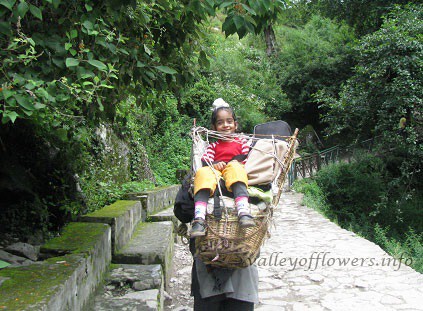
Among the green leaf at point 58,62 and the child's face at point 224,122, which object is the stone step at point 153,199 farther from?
the green leaf at point 58,62

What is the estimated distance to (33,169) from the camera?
4.09 meters

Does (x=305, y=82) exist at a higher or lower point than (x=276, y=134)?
higher

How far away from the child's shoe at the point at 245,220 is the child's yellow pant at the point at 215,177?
225mm

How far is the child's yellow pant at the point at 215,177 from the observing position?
2268mm

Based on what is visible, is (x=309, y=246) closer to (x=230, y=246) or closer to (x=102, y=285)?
(x=102, y=285)

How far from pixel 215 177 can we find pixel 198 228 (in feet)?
1.09

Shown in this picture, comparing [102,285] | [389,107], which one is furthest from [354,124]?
[102,285]

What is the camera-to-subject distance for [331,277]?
498 cm

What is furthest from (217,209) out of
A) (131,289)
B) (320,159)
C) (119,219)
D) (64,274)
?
(320,159)

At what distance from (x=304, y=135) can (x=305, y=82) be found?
290 centimetres

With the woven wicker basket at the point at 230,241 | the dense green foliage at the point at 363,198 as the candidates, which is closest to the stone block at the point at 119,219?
Result: the woven wicker basket at the point at 230,241

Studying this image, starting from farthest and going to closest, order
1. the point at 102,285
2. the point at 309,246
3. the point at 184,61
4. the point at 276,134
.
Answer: the point at 309,246, the point at 184,61, the point at 102,285, the point at 276,134

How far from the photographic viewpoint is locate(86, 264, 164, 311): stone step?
9.50ft

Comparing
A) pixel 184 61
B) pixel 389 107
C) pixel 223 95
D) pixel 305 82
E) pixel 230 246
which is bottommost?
pixel 230 246
